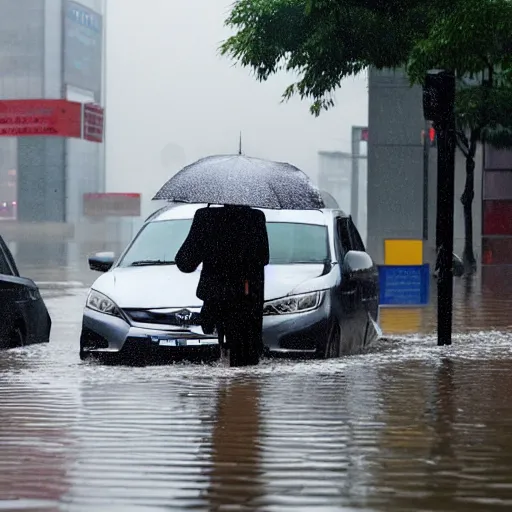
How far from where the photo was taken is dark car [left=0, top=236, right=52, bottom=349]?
1287 centimetres

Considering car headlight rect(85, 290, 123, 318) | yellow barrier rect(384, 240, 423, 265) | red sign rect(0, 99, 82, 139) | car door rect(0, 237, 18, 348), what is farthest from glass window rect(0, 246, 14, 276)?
red sign rect(0, 99, 82, 139)

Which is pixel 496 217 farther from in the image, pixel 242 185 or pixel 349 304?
pixel 242 185

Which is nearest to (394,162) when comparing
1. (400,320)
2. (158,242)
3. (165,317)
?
(400,320)

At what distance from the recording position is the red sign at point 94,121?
82.5 m

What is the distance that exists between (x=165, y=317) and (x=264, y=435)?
3.84 meters

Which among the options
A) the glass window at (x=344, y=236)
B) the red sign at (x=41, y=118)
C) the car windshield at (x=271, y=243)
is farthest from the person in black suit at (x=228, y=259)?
the red sign at (x=41, y=118)

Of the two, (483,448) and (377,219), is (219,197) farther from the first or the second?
(377,219)

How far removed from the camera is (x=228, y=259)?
1031 cm

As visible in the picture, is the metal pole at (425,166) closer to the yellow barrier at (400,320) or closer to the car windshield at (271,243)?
the yellow barrier at (400,320)

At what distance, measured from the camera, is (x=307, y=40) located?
26719 millimetres

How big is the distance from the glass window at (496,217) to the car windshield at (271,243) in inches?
1581

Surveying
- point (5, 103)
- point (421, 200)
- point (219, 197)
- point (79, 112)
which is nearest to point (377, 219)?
point (421, 200)

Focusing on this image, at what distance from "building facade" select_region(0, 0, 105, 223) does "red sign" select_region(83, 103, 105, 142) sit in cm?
380

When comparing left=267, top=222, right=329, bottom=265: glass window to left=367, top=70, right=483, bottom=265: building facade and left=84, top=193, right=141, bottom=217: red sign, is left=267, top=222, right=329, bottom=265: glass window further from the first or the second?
left=84, top=193, right=141, bottom=217: red sign
